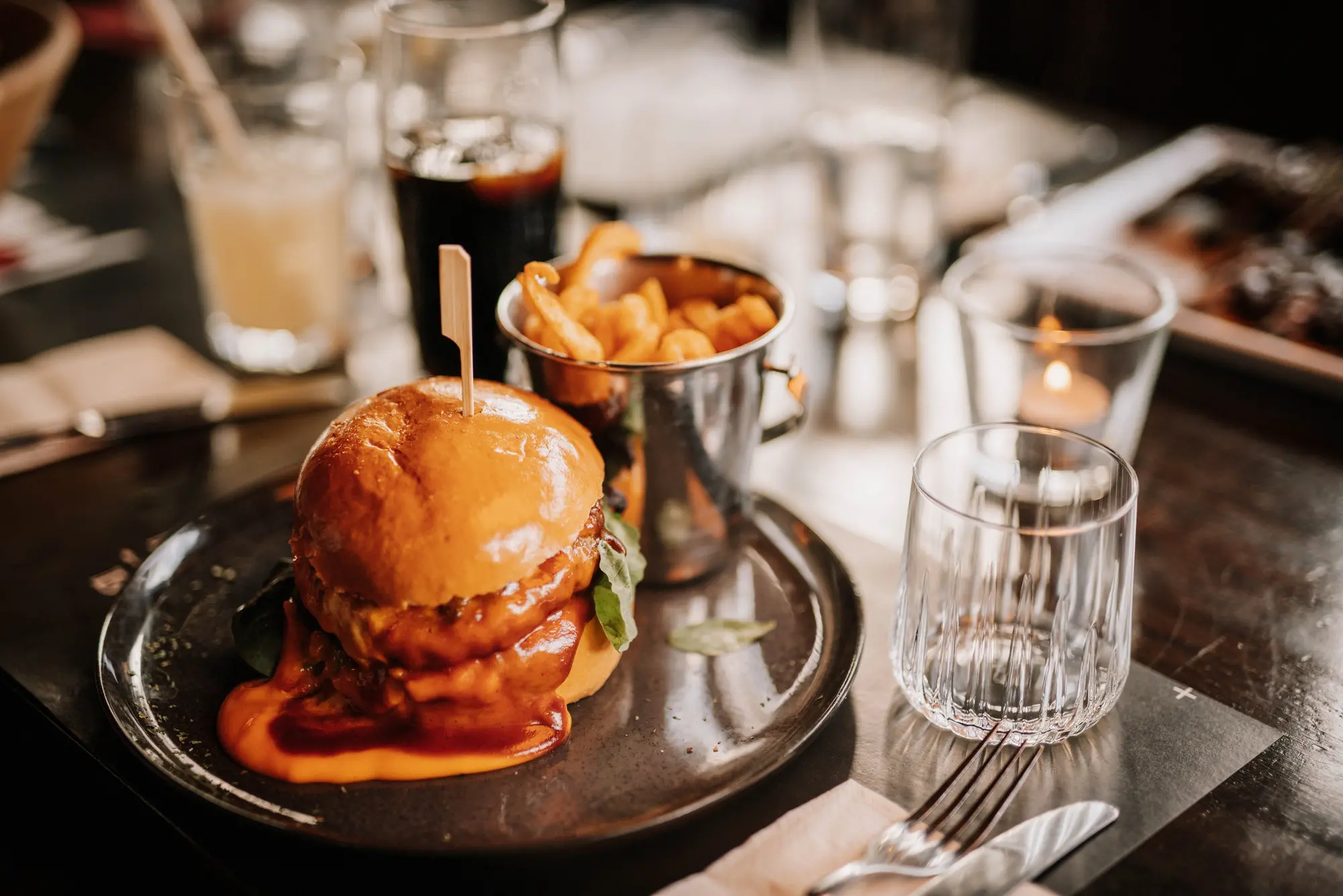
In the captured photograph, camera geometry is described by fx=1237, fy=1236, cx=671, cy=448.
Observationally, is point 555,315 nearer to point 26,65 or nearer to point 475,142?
point 475,142

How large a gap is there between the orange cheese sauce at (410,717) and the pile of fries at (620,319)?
318mm

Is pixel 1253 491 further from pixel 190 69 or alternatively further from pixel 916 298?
pixel 190 69

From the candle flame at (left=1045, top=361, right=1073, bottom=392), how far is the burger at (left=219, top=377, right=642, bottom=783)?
825mm

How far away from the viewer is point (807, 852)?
1.15 meters

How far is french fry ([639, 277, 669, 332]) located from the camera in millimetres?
1524

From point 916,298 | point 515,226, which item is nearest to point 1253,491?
point 916,298

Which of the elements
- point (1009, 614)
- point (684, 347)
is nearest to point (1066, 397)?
point (1009, 614)

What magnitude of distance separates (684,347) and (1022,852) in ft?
2.13

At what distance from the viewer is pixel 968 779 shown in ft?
4.04

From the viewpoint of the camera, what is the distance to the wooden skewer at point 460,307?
4.06 ft

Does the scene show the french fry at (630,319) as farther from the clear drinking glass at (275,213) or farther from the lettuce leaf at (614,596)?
the clear drinking glass at (275,213)

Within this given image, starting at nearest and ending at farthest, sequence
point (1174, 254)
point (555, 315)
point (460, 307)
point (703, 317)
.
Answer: point (460, 307)
point (555, 315)
point (703, 317)
point (1174, 254)

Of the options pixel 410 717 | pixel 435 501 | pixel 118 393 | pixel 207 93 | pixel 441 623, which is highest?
pixel 207 93

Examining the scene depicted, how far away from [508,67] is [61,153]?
5.92 ft
